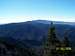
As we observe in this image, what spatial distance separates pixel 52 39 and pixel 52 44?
1.06 metres

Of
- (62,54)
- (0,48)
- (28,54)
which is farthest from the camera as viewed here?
(0,48)

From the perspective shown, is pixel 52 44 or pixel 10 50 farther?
pixel 10 50

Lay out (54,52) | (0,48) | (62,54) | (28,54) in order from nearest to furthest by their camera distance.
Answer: (62,54), (54,52), (28,54), (0,48)

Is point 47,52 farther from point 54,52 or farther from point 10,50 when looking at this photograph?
point 10,50

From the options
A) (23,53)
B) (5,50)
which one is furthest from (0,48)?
(23,53)

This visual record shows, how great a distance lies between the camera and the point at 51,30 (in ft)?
161

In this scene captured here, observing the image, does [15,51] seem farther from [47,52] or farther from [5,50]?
[47,52]

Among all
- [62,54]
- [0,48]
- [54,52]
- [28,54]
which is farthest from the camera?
[0,48]

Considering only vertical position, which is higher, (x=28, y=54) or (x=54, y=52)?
(x=54, y=52)

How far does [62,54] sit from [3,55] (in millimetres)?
142721

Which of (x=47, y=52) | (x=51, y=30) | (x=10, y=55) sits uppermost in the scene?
(x=51, y=30)

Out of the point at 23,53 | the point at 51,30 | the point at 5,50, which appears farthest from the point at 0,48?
the point at 51,30

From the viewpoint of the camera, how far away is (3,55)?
18012cm

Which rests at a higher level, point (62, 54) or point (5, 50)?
point (62, 54)
